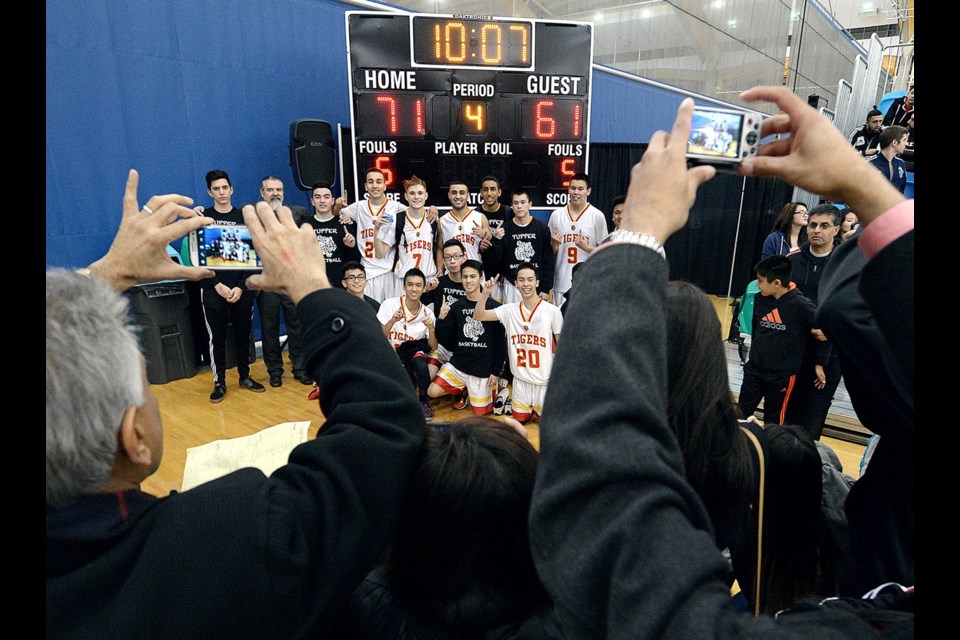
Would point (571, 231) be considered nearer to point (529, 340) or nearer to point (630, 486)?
point (529, 340)

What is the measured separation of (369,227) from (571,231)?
208 cm

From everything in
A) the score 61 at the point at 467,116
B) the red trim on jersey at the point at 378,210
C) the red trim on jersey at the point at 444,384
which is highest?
the score 61 at the point at 467,116

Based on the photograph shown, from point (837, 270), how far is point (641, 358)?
0.39m

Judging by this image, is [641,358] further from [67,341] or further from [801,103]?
[67,341]

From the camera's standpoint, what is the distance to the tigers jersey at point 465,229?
548 centimetres

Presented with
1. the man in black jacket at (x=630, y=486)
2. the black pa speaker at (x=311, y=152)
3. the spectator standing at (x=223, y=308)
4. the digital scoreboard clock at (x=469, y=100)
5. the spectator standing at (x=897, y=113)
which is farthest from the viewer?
the spectator standing at (x=897, y=113)

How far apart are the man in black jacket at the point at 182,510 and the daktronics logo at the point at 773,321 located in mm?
3234

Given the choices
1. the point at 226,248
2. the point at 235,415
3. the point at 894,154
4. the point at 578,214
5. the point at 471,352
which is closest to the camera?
the point at 226,248

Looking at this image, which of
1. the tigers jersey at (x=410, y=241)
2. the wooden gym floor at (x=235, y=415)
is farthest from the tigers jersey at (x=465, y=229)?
the wooden gym floor at (x=235, y=415)

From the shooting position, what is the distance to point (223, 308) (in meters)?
4.85

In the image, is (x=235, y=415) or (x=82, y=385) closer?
(x=82, y=385)

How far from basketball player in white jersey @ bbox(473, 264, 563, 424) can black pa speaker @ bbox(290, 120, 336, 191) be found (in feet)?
7.42

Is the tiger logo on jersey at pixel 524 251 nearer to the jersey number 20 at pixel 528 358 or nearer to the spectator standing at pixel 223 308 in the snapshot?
the jersey number 20 at pixel 528 358

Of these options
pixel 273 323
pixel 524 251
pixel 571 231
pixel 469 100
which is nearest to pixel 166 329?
pixel 273 323
